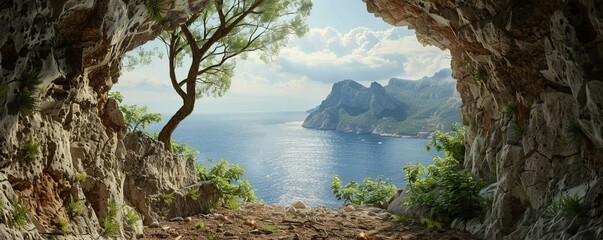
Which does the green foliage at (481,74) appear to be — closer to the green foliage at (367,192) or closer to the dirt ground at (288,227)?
the dirt ground at (288,227)

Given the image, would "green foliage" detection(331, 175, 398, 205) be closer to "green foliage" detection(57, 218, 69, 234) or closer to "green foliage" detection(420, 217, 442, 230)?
"green foliage" detection(420, 217, 442, 230)

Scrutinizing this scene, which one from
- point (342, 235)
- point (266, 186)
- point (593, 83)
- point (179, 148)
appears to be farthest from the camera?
point (266, 186)

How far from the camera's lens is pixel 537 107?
6.51 metres

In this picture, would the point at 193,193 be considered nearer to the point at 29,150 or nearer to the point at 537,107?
the point at 29,150

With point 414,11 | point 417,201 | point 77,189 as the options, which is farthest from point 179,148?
point 414,11

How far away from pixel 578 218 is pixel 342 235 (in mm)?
4095

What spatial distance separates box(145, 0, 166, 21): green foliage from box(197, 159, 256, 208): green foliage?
15.8 ft

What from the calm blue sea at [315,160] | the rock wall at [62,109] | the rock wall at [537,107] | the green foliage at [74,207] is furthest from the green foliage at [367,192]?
the calm blue sea at [315,160]

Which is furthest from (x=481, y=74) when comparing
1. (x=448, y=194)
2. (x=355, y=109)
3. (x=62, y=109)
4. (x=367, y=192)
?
(x=355, y=109)

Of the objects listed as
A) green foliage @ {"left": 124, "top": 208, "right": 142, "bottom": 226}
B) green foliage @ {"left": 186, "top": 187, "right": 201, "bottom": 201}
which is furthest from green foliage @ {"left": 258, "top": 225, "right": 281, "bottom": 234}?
green foliage @ {"left": 124, "top": 208, "right": 142, "bottom": 226}

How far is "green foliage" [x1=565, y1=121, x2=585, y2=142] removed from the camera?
17.6 ft

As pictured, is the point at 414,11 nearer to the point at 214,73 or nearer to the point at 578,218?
the point at 578,218

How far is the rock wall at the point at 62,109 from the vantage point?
4109 mm

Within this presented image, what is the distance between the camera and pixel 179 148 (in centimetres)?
1150
